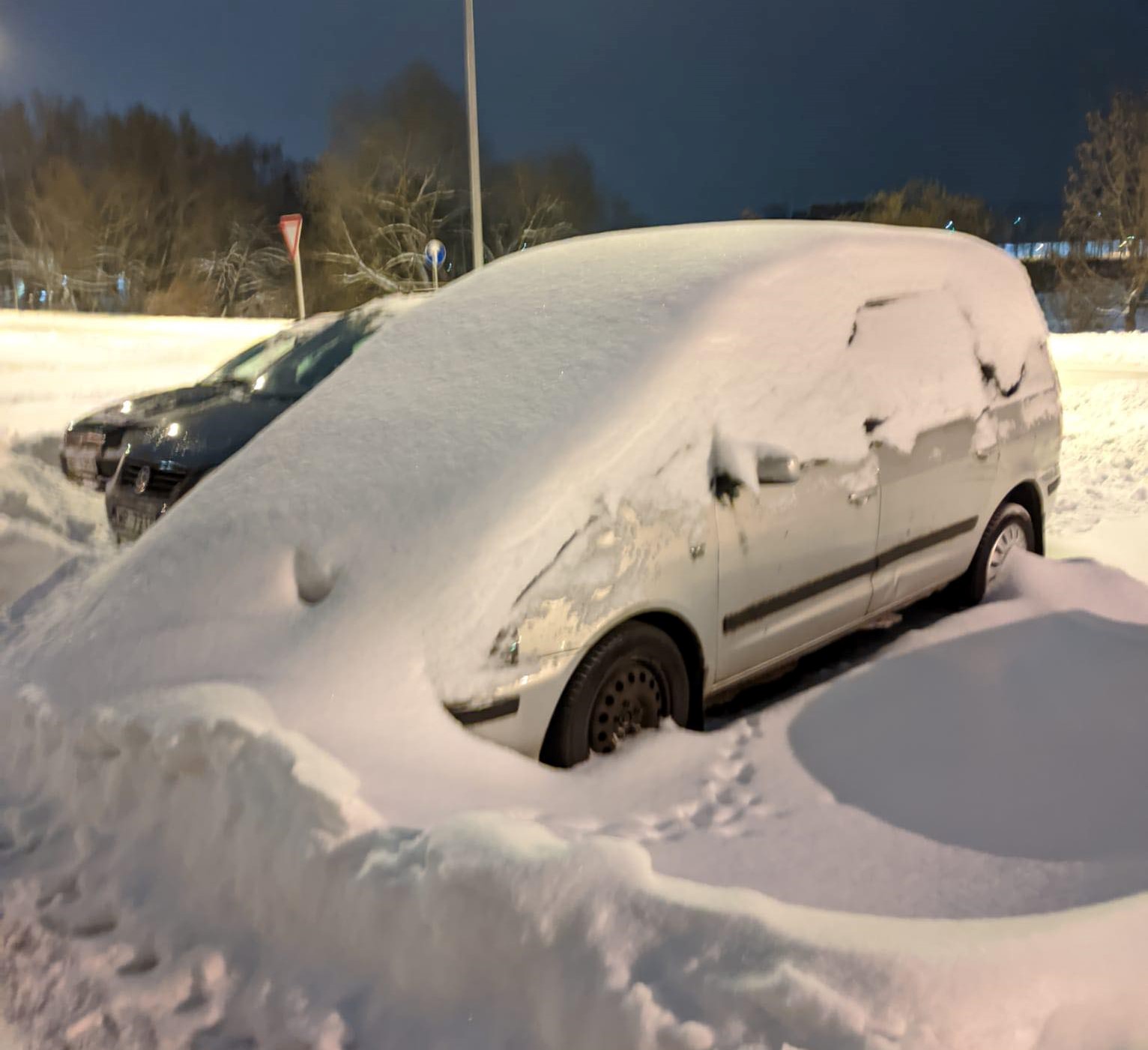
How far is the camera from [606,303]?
3705mm

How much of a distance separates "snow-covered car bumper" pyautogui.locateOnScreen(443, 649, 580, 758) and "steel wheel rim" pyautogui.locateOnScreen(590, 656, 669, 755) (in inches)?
7.0

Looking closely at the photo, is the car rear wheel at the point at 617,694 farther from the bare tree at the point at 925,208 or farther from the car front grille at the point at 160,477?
the bare tree at the point at 925,208

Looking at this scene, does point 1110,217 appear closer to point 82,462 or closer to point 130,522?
point 82,462

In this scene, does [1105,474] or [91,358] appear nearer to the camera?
[1105,474]

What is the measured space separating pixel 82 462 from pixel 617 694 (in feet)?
17.7

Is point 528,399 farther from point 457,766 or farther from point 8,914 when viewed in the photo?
point 8,914

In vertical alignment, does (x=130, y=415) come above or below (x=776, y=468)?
below

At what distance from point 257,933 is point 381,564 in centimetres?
105

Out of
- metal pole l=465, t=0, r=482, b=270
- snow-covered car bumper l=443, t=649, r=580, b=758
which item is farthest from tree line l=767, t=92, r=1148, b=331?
snow-covered car bumper l=443, t=649, r=580, b=758

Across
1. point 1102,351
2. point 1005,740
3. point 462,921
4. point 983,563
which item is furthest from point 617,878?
point 1102,351

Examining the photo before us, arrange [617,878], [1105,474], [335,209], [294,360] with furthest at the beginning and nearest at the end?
[335,209] → [1105,474] → [294,360] → [617,878]

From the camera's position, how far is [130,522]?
19.3 ft

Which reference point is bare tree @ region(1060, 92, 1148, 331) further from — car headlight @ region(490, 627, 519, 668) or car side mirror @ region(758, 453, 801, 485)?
car headlight @ region(490, 627, 519, 668)

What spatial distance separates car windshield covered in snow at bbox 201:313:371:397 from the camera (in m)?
7.27
